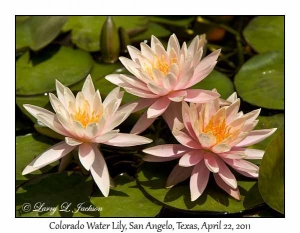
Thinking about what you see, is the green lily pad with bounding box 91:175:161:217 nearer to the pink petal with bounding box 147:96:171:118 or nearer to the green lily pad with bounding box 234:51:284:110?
the pink petal with bounding box 147:96:171:118

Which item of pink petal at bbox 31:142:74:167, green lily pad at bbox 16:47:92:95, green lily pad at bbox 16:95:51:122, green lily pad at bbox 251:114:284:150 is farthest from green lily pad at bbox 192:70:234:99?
pink petal at bbox 31:142:74:167

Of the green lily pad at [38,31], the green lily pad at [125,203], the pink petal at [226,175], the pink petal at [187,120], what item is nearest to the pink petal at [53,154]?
the green lily pad at [125,203]

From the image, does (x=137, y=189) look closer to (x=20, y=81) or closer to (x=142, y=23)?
(x=20, y=81)

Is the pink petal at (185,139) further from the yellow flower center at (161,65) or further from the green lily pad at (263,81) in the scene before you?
the green lily pad at (263,81)

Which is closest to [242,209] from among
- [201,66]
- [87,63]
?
[201,66]

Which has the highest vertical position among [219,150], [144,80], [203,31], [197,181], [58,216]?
[203,31]

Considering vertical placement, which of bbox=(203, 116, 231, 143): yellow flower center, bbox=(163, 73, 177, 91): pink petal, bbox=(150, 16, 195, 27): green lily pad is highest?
bbox=(150, 16, 195, 27): green lily pad
